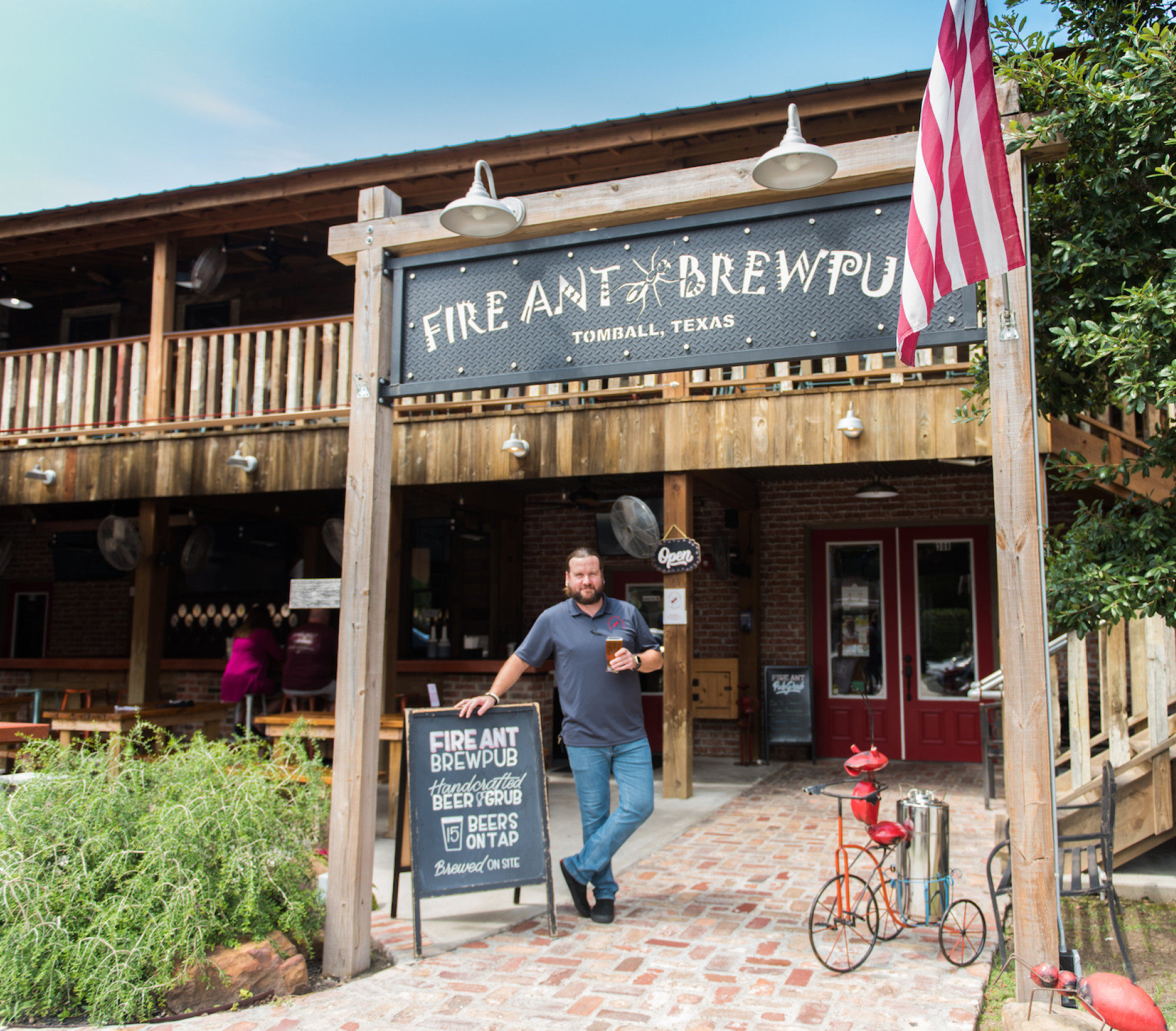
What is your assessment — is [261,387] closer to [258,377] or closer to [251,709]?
[258,377]

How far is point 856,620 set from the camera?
10.2 metres

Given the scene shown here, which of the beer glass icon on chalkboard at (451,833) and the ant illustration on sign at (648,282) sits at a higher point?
the ant illustration on sign at (648,282)

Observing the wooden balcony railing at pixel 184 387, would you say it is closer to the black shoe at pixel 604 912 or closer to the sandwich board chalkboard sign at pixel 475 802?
the sandwich board chalkboard sign at pixel 475 802

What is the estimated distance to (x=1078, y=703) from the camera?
5094mm

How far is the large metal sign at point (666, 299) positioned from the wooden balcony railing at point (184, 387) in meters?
4.43

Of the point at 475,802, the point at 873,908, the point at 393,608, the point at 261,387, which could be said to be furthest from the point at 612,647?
the point at 261,387

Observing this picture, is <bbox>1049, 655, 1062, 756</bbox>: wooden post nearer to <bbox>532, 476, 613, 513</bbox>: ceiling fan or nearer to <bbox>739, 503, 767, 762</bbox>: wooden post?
<bbox>739, 503, 767, 762</bbox>: wooden post

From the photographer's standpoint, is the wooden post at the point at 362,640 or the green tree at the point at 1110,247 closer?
the green tree at the point at 1110,247

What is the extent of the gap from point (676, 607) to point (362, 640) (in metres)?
4.16

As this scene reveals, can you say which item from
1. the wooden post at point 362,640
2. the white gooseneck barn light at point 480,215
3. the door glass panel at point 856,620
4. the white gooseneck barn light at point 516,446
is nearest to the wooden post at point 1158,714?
the white gooseneck barn light at point 480,215

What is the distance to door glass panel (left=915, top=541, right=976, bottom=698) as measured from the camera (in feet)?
32.0

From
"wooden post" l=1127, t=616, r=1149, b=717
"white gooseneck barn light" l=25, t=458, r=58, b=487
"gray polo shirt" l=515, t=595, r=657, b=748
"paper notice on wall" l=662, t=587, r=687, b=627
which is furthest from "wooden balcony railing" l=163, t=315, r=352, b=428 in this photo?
"wooden post" l=1127, t=616, r=1149, b=717

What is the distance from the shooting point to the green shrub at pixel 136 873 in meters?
3.34

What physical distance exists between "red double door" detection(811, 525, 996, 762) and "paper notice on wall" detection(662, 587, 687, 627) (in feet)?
10.2
